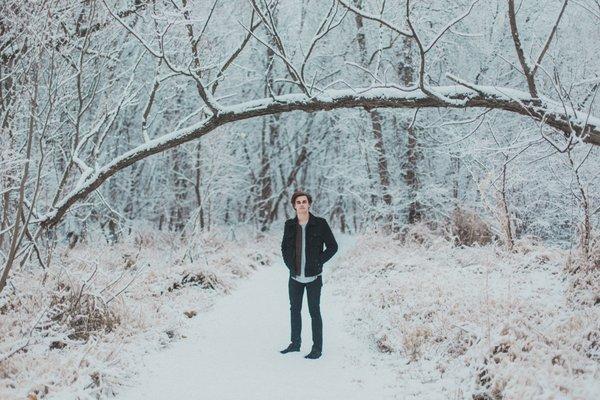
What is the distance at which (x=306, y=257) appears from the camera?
17.0 feet

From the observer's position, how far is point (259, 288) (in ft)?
34.2

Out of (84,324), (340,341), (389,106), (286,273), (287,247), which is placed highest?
(389,106)

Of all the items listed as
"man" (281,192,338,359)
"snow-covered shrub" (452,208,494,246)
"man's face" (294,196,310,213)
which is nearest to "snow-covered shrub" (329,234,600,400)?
"man" (281,192,338,359)

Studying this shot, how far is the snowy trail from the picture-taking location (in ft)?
13.4

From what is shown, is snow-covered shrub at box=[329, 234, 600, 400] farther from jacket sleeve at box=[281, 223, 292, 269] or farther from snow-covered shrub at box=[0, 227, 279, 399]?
snow-covered shrub at box=[0, 227, 279, 399]

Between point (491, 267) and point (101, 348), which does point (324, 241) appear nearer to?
point (101, 348)

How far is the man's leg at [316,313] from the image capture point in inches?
201

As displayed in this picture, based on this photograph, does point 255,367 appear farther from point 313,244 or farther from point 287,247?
point 313,244

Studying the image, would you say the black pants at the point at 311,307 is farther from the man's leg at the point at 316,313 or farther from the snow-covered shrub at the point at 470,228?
the snow-covered shrub at the point at 470,228

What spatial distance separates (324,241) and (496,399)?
232cm

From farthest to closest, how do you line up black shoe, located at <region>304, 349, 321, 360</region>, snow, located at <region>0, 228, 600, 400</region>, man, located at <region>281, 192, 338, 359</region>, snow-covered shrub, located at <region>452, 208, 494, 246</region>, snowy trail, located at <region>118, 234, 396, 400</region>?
snow-covered shrub, located at <region>452, 208, 494, 246</region>, man, located at <region>281, 192, 338, 359</region>, black shoe, located at <region>304, 349, 321, 360</region>, snowy trail, located at <region>118, 234, 396, 400</region>, snow, located at <region>0, 228, 600, 400</region>

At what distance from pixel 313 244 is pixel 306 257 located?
156 mm

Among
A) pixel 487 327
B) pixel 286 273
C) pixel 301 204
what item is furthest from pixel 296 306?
pixel 286 273

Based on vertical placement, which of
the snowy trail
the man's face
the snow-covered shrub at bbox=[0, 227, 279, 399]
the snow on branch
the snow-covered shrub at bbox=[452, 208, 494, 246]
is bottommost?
the snowy trail
